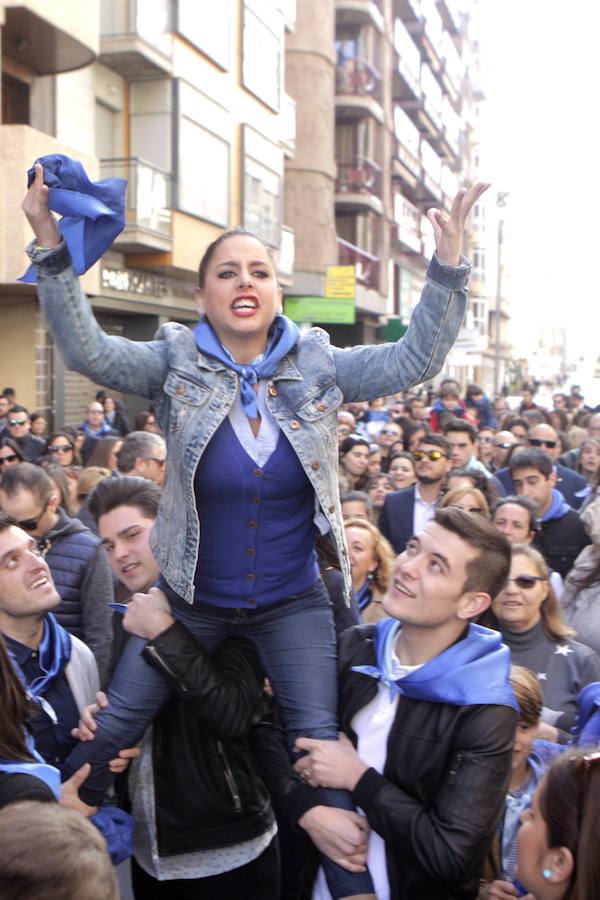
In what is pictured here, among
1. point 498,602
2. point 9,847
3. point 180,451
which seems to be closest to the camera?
point 9,847

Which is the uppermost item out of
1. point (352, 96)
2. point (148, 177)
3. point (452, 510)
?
point (352, 96)

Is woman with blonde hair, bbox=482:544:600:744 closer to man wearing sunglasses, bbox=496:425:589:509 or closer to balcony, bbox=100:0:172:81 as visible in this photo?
man wearing sunglasses, bbox=496:425:589:509

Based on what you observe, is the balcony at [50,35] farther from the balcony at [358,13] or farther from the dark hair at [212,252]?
the balcony at [358,13]

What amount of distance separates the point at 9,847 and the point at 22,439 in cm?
879

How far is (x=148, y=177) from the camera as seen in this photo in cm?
1673

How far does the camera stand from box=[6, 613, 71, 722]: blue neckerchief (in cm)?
325

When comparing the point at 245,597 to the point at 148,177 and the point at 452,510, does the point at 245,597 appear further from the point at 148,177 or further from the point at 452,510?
the point at 148,177

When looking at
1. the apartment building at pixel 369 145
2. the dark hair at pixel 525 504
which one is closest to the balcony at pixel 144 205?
the apartment building at pixel 369 145

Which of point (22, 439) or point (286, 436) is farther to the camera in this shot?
point (22, 439)

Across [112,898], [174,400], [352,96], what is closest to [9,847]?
[112,898]

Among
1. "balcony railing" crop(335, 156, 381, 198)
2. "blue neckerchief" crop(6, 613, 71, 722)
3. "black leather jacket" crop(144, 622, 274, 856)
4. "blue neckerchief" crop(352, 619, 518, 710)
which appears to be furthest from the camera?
"balcony railing" crop(335, 156, 381, 198)

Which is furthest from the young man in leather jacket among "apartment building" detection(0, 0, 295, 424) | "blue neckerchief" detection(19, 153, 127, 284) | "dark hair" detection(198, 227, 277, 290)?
"apartment building" detection(0, 0, 295, 424)

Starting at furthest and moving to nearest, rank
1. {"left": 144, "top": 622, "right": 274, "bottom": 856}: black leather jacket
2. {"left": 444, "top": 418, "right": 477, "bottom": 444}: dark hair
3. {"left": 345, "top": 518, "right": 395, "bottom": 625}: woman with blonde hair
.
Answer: {"left": 444, "top": 418, "right": 477, "bottom": 444}: dark hair < {"left": 345, "top": 518, "right": 395, "bottom": 625}: woman with blonde hair < {"left": 144, "top": 622, "right": 274, "bottom": 856}: black leather jacket

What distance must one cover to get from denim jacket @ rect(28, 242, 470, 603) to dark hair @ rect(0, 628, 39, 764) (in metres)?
0.53
